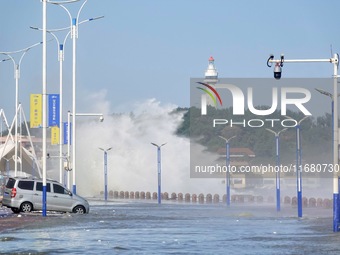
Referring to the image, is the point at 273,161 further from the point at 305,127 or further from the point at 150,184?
the point at 150,184

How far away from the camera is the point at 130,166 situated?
133 m

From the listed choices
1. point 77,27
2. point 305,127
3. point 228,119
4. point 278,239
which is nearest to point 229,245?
point 278,239

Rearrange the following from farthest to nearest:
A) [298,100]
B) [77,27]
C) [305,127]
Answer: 1. [305,127]
2. [298,100]
3. [77,27]

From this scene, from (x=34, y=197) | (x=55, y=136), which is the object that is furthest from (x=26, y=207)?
(x=55, y=136)

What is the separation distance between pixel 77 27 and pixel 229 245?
40108 mm

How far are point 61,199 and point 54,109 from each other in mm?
16435

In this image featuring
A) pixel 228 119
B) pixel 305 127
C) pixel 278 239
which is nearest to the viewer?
pixel 278 239

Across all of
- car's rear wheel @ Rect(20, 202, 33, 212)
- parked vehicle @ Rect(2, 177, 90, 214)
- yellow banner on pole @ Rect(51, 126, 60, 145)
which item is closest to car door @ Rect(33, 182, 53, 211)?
parked vehicle @ Rect(2, 177, 90, 214)

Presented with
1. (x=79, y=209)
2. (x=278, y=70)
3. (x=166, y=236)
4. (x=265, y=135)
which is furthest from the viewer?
(x=265, y=135)

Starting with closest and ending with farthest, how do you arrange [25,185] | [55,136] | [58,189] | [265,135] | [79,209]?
[25,185] → [58,189] → [79,209] → [55,136] → [265,135]

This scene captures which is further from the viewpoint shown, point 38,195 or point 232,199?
point 232,199

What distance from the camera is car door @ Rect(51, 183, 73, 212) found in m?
56.2

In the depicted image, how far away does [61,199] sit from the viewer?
56.3m

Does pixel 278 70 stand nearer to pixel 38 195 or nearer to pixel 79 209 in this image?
pixel 79 209
